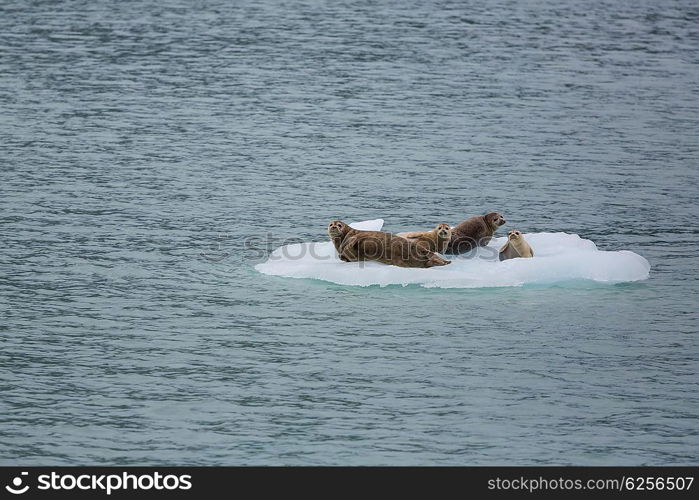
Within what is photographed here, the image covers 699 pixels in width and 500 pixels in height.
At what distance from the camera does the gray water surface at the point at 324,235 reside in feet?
43.4

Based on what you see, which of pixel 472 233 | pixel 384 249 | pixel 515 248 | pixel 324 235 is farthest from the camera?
pixel 324 235

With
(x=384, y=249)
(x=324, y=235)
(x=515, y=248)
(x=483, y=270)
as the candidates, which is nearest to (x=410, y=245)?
(x=384, y=249)

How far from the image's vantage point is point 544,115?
1171 inches

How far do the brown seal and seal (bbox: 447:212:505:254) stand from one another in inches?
15.3

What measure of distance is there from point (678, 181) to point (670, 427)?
1138cm

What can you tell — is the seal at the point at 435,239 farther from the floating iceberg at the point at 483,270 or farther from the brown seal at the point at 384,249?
the floating iceberg at the point at 483,270

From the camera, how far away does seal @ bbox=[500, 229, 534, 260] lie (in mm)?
17625

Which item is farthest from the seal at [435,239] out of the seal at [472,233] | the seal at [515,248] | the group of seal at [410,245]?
the seal at [515,248]

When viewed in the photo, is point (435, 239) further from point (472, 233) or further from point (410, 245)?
point (472, 233)

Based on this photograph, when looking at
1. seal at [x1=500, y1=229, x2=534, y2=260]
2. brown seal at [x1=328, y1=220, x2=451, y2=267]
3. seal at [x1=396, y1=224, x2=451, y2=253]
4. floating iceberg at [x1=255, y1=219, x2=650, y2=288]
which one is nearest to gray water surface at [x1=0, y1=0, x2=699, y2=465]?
Result: floating iceberg at [x1=255, y1=219, x2=650, y2=288]

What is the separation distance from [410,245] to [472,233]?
951mm

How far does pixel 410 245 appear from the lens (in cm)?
1755

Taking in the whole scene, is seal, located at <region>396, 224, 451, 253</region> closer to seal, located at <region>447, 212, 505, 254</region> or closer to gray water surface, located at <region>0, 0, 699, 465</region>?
seal, located at <region>447, 212, 505, 254</region>

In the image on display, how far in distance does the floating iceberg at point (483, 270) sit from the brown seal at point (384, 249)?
0.11 m
